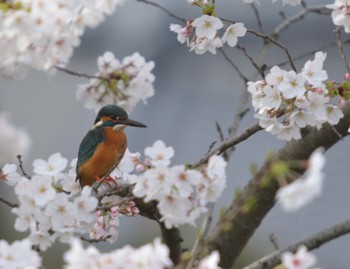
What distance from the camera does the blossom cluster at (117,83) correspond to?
8.46 ft

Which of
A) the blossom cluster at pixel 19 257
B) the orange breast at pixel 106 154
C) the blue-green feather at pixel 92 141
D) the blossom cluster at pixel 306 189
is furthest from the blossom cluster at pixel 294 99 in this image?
the blue-green feather at pixel 92 141

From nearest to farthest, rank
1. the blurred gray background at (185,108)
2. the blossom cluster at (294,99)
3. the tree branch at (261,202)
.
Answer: the blossom cluster at (294,99) < the tree branch at (261,202) < the blurred gray background at (185,108)

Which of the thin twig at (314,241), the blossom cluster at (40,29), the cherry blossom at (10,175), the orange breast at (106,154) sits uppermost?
the orange breast at (106,154)

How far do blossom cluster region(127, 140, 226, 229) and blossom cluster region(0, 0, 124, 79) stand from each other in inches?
17.7

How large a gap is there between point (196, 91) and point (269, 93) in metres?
4.11

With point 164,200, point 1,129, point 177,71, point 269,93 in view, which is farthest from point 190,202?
point 177,71

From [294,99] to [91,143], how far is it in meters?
1.24

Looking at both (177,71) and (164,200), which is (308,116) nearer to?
(164,200)

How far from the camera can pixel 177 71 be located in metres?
6.48

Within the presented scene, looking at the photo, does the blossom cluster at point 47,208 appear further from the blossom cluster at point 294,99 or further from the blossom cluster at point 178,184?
the blossom cluster at point 294,99

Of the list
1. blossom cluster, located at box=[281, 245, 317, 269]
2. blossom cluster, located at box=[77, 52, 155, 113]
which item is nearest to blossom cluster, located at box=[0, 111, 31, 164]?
blossom cluster, located at box=[77, 52, 155, 113]

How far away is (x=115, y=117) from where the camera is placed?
3.15 metres

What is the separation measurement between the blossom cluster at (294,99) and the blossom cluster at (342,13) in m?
0.21

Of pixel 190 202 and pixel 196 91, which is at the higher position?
pixel 196 91
